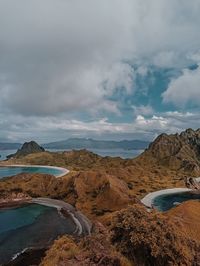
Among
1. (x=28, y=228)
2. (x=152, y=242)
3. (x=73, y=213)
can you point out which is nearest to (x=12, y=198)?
(x=73, y=213)

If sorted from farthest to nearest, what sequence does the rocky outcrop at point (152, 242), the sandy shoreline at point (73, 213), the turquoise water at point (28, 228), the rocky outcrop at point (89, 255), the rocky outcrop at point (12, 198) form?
1. the rocky outcrop at point (12, 198)
2. the sandy shoreline at point (73, 213)
3. the turquoise water at point (28, 228)
4. the rocky outcrop at point (152, 242)
5. the rocky outcrop at point (89, 255)

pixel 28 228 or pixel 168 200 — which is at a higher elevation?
pixel 28 228

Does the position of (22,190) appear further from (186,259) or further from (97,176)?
(186,259)

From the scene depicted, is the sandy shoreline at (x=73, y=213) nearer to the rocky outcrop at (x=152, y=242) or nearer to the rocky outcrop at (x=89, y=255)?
the rocky outcrop at (x=89, y=255)

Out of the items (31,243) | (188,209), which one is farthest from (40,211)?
(188,209)

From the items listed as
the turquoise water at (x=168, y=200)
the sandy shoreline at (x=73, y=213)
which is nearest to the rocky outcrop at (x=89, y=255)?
the sandy shoreline at (x=73, y=213)

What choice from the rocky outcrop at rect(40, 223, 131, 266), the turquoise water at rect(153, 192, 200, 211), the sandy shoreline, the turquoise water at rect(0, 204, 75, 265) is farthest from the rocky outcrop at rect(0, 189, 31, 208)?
the rocky outcrop at rect(40, 223, 131, 266)

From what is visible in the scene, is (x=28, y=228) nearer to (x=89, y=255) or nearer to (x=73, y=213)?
(x=73, y=213)

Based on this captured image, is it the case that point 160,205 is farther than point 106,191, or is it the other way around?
point 160,205
